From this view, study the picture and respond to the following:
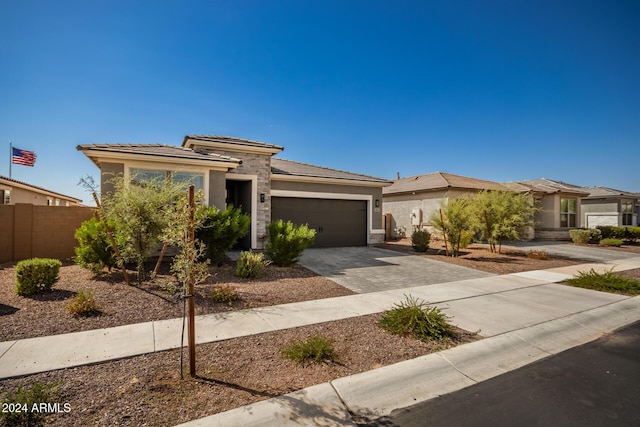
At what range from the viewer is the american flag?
736 inches

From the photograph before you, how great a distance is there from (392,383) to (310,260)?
314 inches

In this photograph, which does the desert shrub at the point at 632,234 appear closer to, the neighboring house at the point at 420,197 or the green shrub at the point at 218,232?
the neighboring house at the point at 420,197

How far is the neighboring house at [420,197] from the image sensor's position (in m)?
18.9

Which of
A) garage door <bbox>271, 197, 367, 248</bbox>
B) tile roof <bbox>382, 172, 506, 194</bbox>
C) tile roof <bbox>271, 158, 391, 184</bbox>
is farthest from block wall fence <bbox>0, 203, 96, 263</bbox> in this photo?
tile roof <bbox>382, 172, 506, 194</bbox>

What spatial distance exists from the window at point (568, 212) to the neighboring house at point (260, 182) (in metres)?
15.0

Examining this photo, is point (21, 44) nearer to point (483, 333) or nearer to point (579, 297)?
point (483, 333)

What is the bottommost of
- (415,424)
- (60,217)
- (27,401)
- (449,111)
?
(415,424)

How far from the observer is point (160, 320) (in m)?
4.93

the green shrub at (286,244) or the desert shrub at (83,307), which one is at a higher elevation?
the green shrub at (286,244)

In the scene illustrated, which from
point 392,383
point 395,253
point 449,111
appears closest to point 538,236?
point 449,111

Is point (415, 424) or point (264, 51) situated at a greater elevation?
point (264, 51)

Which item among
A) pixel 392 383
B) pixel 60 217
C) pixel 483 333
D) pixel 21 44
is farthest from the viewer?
pixel 60 217

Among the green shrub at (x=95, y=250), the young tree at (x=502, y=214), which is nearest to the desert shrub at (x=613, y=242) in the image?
the young tree at (x=502, y=214)

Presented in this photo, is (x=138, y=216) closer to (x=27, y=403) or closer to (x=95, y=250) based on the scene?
(x=95, y=250)
